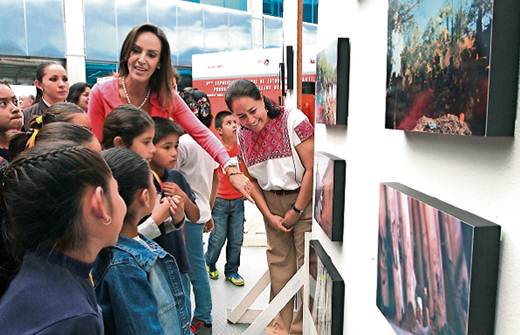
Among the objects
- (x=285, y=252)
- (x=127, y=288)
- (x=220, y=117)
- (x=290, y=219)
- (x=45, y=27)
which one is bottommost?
(x=285, y=252)

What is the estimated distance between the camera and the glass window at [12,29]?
1095cm

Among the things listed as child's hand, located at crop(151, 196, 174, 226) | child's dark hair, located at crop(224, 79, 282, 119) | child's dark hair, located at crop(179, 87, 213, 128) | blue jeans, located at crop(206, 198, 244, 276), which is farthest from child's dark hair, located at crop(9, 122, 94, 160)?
blue jeans, located at crop(206, 198, 244, 276)

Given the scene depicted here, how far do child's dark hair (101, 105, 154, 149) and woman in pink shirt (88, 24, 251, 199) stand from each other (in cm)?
27

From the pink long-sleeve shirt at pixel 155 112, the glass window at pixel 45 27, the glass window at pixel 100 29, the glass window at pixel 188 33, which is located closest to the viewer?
the pink long-sleeve shirt at pixel 155 112

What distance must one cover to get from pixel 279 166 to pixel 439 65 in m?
1.76

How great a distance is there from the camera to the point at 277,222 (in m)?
2.55

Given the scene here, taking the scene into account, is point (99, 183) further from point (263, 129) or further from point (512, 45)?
point (263, 129)

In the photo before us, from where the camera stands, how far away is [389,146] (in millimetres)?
1090

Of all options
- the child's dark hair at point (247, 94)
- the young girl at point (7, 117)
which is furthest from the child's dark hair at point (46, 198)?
the child's dark hair at point (247, 94)

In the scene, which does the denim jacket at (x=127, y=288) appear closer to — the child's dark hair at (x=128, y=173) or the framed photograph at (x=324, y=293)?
the child's dark hair at (x=128, y=173)

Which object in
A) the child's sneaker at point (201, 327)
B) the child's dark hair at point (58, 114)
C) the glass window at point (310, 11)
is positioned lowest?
the child's sneaker at point (201, 327)

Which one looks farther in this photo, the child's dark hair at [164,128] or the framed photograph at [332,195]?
the child's dark hair at [164,128]

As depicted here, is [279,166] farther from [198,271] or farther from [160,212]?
[160,212]

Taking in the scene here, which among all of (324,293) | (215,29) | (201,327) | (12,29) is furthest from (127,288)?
(215,29)
